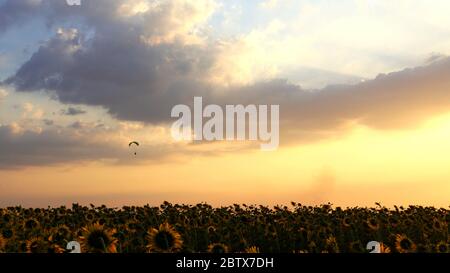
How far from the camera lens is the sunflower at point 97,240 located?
9852mm

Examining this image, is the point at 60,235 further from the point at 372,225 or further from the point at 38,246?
the point at 372,225

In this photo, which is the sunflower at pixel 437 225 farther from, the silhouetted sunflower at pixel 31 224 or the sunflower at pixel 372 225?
the silhouetted sunflower at pixel 31 224

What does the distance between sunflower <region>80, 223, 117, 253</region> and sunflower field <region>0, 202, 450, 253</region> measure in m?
0.87

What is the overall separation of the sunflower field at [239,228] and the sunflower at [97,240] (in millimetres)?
869

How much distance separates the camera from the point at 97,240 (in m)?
9.95

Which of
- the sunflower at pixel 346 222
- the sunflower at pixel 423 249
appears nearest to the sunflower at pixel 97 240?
the sunflower at pixel 423 249

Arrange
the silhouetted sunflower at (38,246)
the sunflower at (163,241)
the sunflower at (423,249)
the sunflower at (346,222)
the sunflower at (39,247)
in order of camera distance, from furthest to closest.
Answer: the sunflower at (346,222) < the sunflower at (423,249) < the silhouetted sunflower at (38,246) < the sunflower at (39,247) < the sunflower at (163,241)

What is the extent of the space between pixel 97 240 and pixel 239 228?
9.64 metres

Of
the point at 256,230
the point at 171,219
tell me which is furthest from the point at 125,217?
the point at 256,230

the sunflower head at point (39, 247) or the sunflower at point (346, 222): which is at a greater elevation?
the sunflower at point (346, 222)

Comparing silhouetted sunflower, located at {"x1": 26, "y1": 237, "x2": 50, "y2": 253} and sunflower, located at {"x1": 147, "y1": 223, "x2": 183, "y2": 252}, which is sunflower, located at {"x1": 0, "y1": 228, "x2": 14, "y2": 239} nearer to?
silhouetted sunflower, located at {"x1": 26, "y1": 237, "x2": 50, "y2": 253}
